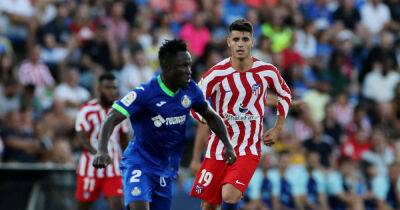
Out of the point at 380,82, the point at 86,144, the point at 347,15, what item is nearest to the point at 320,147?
the point at 380,82

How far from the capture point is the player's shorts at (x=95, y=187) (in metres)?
14.0

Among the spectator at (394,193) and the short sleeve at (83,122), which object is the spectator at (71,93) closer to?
the short sleeve at (83,122)

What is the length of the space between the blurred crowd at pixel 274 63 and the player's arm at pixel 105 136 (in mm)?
7100

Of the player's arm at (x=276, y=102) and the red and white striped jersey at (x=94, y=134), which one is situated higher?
the player's arm at (x=276, y=102)

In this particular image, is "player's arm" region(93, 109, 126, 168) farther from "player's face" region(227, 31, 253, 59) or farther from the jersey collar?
"player's face" region(227, 31, 253, 59)

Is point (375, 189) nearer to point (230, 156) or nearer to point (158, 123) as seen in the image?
point (230, 156)

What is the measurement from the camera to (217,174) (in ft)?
38.7

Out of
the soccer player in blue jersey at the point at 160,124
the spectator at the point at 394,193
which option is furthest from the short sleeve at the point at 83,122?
the spectator at the point at 394,193

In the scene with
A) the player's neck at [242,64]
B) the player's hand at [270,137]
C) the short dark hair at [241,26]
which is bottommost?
the player's hand at [270,137]

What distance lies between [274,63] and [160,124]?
1078 cm

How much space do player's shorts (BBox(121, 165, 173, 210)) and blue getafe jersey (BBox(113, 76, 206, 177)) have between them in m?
0.07

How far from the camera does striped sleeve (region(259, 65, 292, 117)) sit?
38.6 feet

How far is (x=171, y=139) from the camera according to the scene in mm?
10812

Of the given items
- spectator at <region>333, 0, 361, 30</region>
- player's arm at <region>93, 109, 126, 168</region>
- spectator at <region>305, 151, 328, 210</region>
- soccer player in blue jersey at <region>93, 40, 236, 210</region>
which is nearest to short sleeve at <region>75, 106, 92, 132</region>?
soccer player in blue jersey at <region>93, 40, 236, 210</region>
